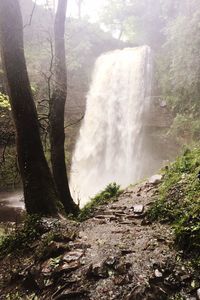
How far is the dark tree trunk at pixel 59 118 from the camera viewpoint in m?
6.25

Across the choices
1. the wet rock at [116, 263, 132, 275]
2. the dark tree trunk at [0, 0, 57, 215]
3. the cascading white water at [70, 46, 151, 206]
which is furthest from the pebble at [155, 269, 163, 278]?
the cascading white water at [70, 46, 151, 206]

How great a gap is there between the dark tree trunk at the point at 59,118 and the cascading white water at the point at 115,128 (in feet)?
29.7

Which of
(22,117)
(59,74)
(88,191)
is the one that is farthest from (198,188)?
(88,191)

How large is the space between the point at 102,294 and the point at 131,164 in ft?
47.5

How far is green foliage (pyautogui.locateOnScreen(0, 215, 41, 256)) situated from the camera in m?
4.23

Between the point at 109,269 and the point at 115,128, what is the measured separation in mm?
15113

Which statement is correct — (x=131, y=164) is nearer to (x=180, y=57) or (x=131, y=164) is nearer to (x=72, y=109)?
(x=72, y=109)

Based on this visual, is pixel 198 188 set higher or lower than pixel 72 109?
lower

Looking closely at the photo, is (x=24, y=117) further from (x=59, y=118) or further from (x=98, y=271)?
(x=98, y=271)

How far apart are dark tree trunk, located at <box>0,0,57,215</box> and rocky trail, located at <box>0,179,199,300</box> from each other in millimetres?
971

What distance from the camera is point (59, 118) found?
20.5 ft

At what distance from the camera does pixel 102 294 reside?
2.78 metres

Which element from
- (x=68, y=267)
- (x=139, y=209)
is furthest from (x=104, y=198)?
(x=68, y=267)

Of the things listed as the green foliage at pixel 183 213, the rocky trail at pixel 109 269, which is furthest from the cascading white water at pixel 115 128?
the rocky trail at pixel 109 269
